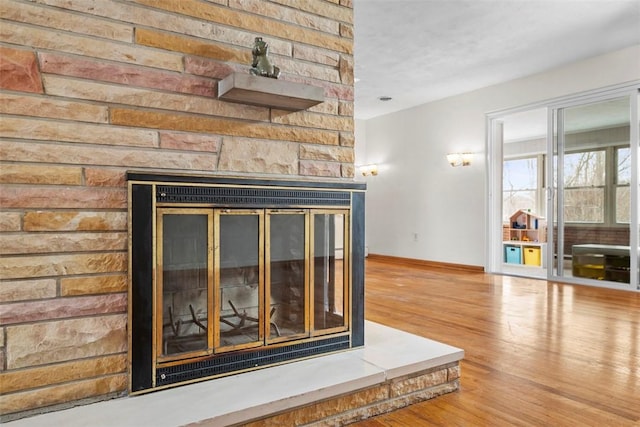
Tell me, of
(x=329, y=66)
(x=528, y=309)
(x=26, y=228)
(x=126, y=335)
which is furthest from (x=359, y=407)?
(x=528, y=309)

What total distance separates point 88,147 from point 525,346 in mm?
2513

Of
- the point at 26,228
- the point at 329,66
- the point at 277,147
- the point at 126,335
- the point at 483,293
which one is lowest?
the point at 483,293

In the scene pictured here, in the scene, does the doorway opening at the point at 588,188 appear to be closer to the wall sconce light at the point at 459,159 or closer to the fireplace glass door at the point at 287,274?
the wall sconce light at the point at 459,159

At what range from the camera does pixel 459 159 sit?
6.33 m

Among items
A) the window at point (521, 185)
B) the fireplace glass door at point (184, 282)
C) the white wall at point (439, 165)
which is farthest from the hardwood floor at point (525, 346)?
the window at point (521, 185)

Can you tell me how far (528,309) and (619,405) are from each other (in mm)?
1944

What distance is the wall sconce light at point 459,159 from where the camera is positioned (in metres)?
6.20

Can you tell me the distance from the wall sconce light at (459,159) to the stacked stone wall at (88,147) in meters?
4.94

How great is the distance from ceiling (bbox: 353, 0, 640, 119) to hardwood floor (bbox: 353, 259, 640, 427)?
2.50 metres

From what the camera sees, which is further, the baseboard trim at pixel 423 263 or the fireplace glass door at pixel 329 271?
the baseboard trim at pixel 423 263

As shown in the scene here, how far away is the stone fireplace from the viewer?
1.58 metres

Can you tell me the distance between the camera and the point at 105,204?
5.08 feet

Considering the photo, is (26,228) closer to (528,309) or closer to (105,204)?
(105,204)

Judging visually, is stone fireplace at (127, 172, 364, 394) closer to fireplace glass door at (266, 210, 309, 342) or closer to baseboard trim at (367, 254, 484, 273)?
fireplace glass door at (266, 210, 309, 342)
